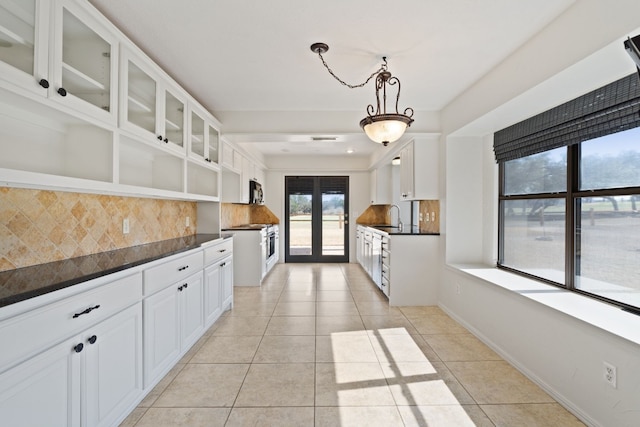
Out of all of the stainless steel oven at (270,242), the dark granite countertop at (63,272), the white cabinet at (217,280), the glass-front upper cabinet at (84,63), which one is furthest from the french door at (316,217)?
the glass-front upper cabinet at (84,63)

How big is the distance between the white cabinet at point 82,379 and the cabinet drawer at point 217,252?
3.76 ft

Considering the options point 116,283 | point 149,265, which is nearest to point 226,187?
point 149,265

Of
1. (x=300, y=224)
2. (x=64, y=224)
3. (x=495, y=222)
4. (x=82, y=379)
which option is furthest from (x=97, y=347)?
(x=300, y=224)

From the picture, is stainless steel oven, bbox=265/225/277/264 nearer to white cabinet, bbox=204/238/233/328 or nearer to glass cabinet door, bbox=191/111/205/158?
white cabinet, bbox=204/238/233/328

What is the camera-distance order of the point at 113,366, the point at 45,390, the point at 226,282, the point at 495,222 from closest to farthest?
the point at 45,390
the point at 113,366
the point at 495,222
the point at 226,282

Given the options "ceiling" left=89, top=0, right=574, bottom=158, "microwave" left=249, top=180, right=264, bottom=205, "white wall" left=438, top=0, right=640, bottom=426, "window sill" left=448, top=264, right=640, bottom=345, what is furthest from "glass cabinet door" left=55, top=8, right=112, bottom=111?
"microwave" left=249, top=180, right=264, bottom=205

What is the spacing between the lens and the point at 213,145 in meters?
3.76

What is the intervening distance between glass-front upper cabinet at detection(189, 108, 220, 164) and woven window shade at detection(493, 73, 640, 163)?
321 cm

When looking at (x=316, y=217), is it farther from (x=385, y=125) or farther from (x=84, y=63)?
(x=84, y=63)

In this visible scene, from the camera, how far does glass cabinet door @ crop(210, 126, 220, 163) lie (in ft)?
12.0

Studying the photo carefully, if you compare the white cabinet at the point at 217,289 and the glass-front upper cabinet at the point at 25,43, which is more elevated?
the glass-front upper cabinet at the point at 25,43

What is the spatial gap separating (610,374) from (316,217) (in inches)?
234

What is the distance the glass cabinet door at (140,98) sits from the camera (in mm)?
2150

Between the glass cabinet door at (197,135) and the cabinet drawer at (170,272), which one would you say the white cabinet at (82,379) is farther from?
the glass cabinet door at (197,135)
